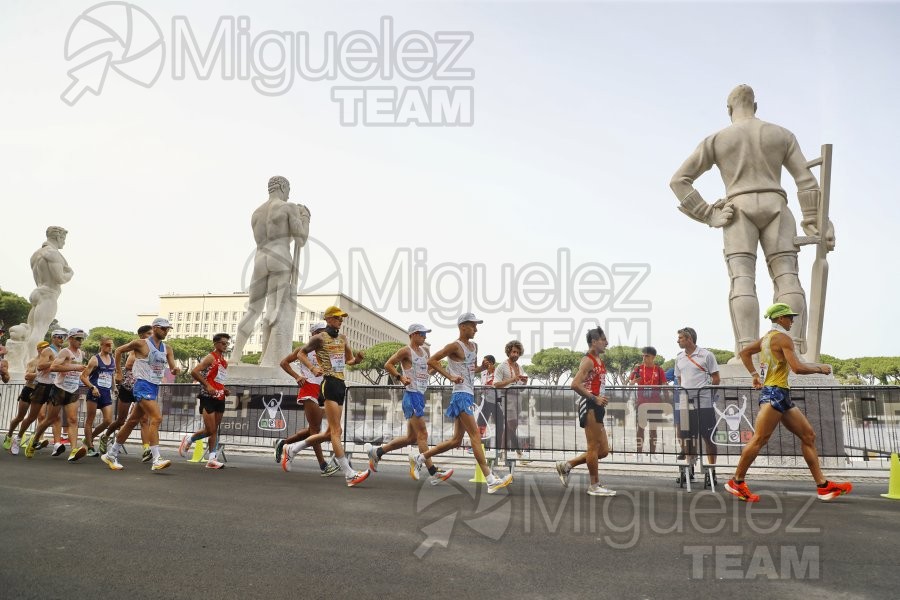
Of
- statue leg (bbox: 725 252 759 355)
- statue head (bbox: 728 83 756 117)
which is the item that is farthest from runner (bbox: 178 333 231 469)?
statue head (bbox: 728 83 756 117)

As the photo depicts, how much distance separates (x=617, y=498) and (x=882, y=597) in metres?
3.46

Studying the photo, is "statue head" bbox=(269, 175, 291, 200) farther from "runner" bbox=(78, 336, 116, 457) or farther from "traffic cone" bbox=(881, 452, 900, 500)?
"traffic cone" bbox=(881, 452, 900, 500)

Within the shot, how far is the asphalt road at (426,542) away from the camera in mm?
3303

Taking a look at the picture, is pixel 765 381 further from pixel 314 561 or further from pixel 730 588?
pixel 314 561

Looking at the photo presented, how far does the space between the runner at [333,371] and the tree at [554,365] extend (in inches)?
2700

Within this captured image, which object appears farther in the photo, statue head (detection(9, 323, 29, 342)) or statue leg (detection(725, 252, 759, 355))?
statue head (detection(9, 323, 29, 342))

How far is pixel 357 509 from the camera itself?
561 centimetres

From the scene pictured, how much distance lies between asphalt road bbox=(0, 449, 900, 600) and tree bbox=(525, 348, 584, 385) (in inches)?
2709

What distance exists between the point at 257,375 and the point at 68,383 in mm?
4993

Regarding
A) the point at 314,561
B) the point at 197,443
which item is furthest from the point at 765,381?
the point at 197,443

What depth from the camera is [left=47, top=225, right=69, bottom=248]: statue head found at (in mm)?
19250

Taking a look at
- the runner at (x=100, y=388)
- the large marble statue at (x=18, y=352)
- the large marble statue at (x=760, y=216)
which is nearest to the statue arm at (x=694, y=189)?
the large marble statue at (x=760, y=216)

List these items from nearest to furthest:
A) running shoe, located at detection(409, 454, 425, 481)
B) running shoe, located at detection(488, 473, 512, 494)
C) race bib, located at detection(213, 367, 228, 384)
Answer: running shoe, located at detection(488, 473, 512, 494) < running shoe, located at detection(409, 454, 425, 481) < race bib, located at detection(213, 367, 228, 384)

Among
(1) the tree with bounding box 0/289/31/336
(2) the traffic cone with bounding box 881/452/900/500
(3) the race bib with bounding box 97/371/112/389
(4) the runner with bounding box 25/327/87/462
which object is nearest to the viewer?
(2) the traffic cone with bounding box 881/452/900/500
